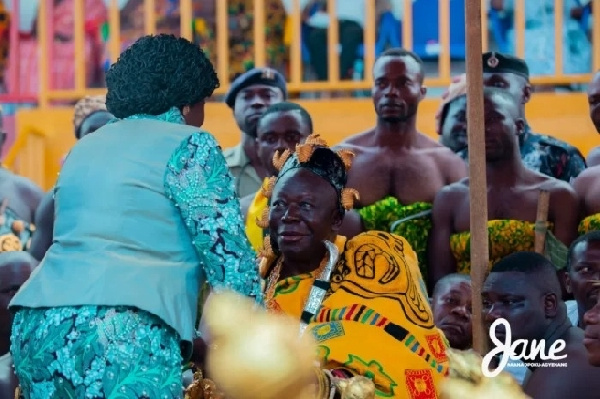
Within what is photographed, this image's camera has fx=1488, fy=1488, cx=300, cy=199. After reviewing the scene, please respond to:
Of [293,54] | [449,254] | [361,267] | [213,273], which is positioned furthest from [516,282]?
[293,54]

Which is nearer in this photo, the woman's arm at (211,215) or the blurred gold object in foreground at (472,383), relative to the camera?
the woman's arm at (211,215)

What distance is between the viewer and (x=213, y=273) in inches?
165

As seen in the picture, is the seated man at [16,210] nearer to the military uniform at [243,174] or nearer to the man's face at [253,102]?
the military uniform at [243,174]

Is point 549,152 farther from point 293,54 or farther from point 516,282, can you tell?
point 293,54

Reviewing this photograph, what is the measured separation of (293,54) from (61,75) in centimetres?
173

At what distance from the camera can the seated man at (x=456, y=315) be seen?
6289 mm

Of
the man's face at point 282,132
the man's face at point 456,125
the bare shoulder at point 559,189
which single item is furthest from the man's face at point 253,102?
the bare shoulder at point 559,189

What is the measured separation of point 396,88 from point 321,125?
87.2 inches

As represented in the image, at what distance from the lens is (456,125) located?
7.62 m

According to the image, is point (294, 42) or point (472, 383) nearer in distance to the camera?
point (472, 383)

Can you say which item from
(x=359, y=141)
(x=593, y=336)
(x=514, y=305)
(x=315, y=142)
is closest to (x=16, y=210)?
(x=359, y=141)

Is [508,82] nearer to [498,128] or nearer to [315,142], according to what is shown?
[498,128]

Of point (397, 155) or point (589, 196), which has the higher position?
point (397, 155)

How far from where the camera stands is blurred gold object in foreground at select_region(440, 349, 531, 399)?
16.0 ft
